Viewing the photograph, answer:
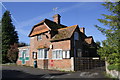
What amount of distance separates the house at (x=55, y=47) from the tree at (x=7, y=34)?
36.0 feet

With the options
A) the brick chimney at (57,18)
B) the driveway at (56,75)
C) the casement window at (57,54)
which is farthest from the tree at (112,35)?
the brick chimney at (57,18)

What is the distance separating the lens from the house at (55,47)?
18594mm

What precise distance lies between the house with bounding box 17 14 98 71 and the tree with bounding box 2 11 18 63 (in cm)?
1097

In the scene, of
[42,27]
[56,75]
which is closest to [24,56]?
[42,27]

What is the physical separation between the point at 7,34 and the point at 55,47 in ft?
74.9

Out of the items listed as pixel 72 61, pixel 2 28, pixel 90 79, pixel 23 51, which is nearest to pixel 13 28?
pixel 2 28

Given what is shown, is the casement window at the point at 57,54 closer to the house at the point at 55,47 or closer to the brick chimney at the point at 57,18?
the house at the point at 55,47

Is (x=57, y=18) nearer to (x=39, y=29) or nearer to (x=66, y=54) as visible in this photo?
(x=39, y=29)

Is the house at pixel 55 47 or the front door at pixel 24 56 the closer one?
the house at pixel 55 47

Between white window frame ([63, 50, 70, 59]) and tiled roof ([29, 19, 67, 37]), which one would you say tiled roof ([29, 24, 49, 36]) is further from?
white window frame ([63, 50, 70, 59])

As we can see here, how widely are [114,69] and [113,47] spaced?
2687 millimetres

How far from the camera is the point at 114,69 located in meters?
11.2

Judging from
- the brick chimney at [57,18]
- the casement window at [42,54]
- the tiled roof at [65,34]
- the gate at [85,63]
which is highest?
the brick chimney at [57,18]

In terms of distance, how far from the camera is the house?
1859 cm
